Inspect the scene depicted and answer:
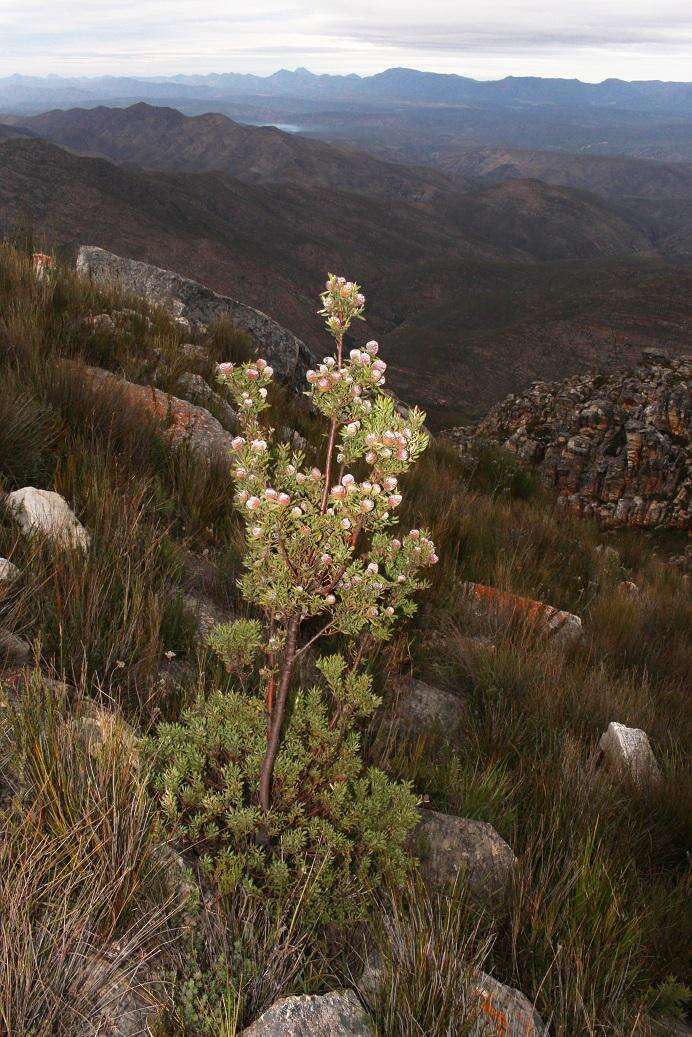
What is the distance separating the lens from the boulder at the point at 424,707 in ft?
8.44

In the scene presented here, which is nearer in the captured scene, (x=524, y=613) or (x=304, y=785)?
(x=304, y=785)

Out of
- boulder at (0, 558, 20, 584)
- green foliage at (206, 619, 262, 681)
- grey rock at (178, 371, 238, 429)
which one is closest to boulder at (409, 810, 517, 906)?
green foliage at (206, 619, 262, 681)

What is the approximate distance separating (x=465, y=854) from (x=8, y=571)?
1.68m

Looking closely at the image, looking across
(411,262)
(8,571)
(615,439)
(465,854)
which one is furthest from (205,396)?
(411,262)

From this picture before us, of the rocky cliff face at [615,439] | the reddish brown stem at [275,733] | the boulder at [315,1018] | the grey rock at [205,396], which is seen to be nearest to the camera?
the boulder at [315,1018]

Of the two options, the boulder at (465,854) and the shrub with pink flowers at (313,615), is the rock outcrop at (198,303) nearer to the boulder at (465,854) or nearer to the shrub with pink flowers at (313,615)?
the shrub with pink flowers at (313,615)

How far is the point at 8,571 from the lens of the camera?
7.50ft

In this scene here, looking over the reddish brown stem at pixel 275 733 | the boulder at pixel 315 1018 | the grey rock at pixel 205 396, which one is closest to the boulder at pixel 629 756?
the reddish brown stem at pixel 275 733

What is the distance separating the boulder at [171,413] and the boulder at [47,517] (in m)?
1.37

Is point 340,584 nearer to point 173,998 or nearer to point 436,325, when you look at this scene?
point 173,998

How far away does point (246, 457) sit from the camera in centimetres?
167

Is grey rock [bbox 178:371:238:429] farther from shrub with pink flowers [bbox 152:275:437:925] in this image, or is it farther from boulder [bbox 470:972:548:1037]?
boulder [bbox 470:972:548:1037]

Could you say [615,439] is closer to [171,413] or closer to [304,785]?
[171,413]

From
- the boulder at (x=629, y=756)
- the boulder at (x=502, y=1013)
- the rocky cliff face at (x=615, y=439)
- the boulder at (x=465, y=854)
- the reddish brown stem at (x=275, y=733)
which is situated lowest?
the rocky cliff face at (x=615, y=439)
